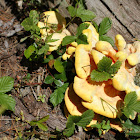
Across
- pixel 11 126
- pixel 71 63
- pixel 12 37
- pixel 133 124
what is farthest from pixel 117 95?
pixel 12 37

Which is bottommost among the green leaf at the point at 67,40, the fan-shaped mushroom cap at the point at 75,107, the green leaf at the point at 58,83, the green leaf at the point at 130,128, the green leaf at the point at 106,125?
the green leaf at the point at 58,83

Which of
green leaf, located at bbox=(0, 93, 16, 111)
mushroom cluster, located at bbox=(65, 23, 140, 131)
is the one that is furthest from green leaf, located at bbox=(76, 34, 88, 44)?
green leaf, located at bbox=(0, 93, 16, 111)

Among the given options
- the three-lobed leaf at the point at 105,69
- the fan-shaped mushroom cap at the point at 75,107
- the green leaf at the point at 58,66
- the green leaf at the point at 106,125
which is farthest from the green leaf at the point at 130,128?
the green leaf at the point at 58,66

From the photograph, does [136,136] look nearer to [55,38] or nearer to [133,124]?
[133,124]

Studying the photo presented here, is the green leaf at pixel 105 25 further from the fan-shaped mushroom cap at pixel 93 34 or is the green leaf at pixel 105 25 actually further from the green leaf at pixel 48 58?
the green leaf at pixel 48 58

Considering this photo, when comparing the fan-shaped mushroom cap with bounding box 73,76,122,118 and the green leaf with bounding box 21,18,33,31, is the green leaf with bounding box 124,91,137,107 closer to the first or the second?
the fan-shaped mushroom cap with bounding box 73,76,122,118

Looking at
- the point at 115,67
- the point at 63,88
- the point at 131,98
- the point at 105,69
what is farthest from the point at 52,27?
the point at 131,98
